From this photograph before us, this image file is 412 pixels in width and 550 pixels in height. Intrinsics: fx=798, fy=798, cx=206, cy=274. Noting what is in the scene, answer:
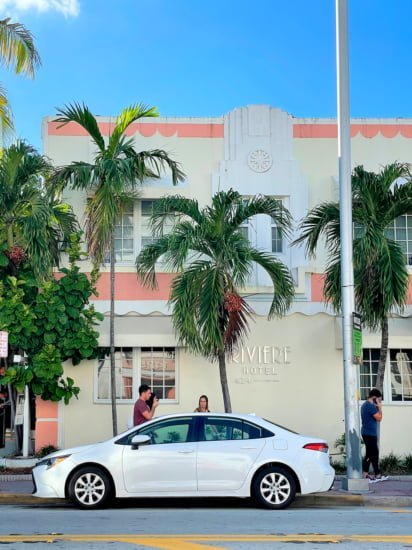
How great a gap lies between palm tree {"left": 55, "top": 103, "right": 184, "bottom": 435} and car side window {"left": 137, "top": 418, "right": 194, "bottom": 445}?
4.70 m

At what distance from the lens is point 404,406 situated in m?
17.1

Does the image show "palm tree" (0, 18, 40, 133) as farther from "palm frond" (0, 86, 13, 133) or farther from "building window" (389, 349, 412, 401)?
"building window" (389, 349, 412, 401)

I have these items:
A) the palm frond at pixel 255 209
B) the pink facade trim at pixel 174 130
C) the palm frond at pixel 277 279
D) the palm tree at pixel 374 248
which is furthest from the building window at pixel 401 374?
the pink facade trim at pixel 174 130

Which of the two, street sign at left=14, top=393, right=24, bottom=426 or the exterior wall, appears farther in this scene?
the exterior wall

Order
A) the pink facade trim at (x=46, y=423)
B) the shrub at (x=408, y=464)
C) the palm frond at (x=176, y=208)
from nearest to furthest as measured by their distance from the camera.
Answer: the palm frond at (x=176, y=208) < the shrub at (x=408, y=464) < the pink facade trim at (x=46, y=423)

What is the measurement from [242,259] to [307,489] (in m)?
5.11

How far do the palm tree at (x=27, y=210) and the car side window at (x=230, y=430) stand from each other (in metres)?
5.74

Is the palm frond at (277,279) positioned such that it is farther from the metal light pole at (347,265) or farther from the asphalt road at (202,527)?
the asphalt road at (202,527)

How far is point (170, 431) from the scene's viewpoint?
11.3 meters

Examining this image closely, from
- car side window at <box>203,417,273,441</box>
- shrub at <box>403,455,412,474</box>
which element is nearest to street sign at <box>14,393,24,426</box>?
car side window at <box>203,417,273,441</box>

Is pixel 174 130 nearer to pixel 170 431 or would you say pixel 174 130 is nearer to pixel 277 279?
pixel 277 279

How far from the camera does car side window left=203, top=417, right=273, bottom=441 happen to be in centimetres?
1136

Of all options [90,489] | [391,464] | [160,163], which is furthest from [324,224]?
[90,489]

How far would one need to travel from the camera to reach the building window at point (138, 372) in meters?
17.3
